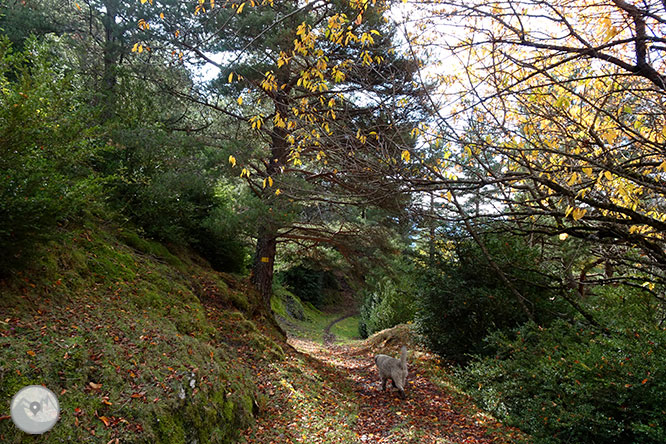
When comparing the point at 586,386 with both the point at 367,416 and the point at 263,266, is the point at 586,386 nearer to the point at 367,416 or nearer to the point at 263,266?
the point at 367,416

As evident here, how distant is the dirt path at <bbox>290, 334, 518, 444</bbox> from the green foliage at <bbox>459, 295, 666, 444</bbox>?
17.8 inches

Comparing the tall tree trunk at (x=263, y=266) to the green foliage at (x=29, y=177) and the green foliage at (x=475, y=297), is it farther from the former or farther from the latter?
the green foliage at (x=29, y=177)

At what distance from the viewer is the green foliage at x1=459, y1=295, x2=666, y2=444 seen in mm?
4066

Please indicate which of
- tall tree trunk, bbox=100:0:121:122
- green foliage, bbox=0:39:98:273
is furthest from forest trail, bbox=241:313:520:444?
tall tree trunk, bbox=100:0:121:122

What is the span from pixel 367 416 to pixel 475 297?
372 centimetres

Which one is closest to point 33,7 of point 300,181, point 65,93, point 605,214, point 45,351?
point 65,93

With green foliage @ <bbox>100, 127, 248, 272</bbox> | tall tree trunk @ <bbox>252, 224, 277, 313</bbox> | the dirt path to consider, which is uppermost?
green foliage @ <bbox>100, 127, 248, 272</bbox>

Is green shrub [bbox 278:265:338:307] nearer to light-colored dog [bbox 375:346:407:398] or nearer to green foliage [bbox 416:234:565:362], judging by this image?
green foliage [bbox 416:234:565:362]

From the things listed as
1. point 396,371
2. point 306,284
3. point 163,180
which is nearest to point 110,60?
point 163,180

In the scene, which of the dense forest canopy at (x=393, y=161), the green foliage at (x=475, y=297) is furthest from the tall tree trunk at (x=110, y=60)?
the green foliage at (x=475, y=297)

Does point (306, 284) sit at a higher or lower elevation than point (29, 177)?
lower

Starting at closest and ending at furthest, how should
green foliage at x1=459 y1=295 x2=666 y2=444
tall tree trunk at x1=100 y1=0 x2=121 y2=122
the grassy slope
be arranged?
the grassy slope, green foliage at x1=459 y1=295 x2=666 y2=444, tall tree trunk at x1=100 y1=0 x2=121 y2=122

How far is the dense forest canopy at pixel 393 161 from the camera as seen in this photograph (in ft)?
11.4

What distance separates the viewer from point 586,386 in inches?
175
